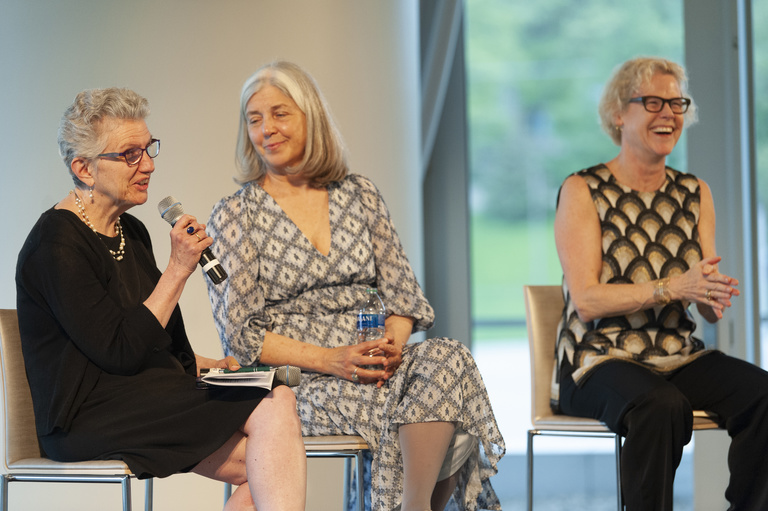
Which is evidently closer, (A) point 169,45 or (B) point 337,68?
(A) point 169,45

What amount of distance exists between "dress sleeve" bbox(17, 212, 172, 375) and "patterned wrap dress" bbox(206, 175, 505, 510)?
0.53 metres

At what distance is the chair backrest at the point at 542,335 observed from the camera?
9.58 ft

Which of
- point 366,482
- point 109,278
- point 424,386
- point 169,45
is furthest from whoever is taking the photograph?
point 169,45

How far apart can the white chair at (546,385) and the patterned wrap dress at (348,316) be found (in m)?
0.36

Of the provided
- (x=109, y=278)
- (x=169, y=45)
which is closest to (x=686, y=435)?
(x=109, y=278)

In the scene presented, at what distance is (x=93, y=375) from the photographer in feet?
6.85

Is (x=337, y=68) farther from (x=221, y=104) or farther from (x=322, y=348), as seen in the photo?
(x=322, y=348)

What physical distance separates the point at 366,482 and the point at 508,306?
2.33 meters

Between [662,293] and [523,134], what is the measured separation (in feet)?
7.07

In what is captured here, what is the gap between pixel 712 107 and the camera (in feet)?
13.8

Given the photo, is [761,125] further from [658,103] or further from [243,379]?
[243,379]

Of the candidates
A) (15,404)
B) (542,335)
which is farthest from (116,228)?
(542,335)

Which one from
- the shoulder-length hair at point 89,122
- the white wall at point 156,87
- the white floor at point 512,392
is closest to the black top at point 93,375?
the shoulder-length hair at point 89,122

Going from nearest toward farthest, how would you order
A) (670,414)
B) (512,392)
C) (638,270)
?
(670,414) → (638,270) → (512,392)
